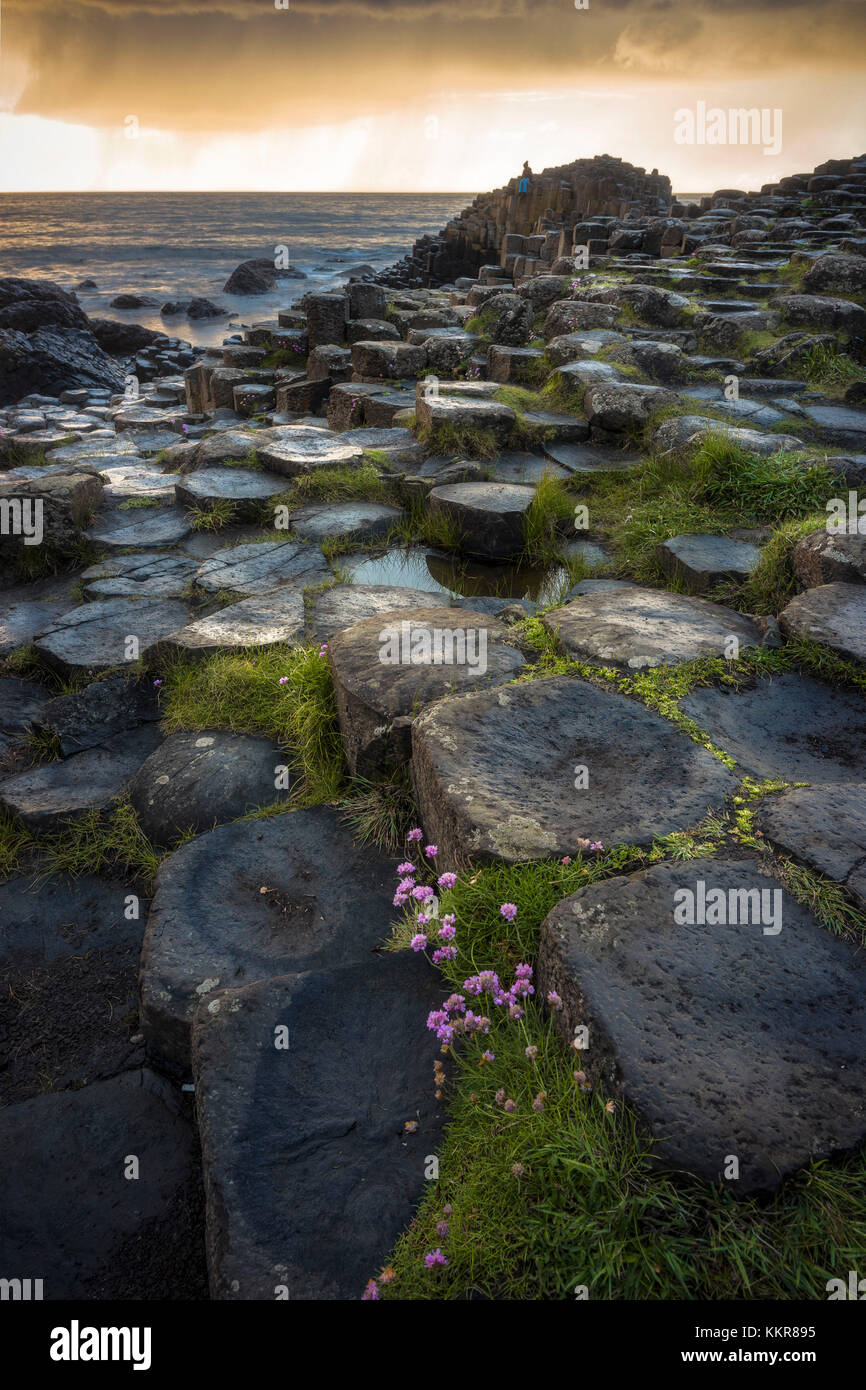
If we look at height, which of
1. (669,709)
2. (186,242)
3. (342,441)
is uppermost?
(186,242)

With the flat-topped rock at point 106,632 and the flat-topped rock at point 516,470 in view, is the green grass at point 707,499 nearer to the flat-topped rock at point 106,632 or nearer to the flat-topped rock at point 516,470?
the flat-topped rock at point 516,470

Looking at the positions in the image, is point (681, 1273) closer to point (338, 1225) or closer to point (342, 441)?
point (338, 1225)

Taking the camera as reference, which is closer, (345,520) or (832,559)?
(832,559)

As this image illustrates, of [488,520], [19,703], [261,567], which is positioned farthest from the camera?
[488,520]

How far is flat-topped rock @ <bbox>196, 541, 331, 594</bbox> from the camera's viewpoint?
3.96 metres

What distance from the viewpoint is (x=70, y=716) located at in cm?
324

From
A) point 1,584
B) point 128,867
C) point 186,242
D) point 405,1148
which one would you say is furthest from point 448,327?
point 186,242

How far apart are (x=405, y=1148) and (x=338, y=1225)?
189mm

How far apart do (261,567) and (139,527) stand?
1275 millimetres

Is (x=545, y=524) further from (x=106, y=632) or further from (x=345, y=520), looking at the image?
(x=106, y=632)

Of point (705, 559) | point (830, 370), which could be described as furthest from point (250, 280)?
point (705, 559)

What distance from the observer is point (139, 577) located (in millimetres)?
4250

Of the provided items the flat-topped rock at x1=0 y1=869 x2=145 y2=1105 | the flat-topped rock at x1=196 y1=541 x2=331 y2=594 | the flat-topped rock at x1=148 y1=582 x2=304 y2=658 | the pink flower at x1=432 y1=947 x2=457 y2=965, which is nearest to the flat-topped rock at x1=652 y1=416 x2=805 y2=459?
the flat-topped rock at x1=196 y1=541 x2=331 y2=594

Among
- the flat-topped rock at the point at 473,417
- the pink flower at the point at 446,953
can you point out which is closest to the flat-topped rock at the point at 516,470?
the flat-topped rock at the point at 473,417
